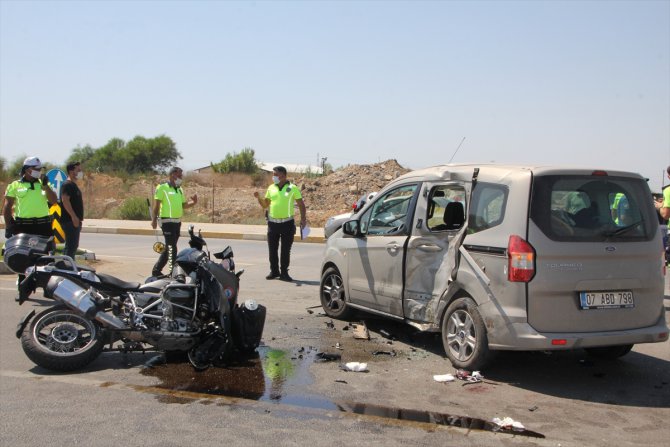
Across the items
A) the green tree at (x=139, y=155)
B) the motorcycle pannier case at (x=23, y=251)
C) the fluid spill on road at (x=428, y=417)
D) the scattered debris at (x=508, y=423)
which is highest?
the green tree at (x=139, y=155)

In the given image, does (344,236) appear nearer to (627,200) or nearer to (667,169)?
(627,200)

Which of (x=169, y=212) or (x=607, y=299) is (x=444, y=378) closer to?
(x=607, y=299)

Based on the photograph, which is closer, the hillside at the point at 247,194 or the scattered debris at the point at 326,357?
the scattered debris at the point at 326,357

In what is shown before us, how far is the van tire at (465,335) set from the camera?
5.84m

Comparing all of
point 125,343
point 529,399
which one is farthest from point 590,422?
point 125,343

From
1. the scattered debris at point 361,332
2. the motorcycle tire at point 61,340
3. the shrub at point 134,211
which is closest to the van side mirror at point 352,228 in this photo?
the scattered debris at point 361,332

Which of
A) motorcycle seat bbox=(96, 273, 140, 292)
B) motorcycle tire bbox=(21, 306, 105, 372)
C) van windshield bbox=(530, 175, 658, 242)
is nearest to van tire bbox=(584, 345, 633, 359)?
van windshield bbox=(530, 175, 658, 242)

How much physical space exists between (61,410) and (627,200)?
4946 millimetres

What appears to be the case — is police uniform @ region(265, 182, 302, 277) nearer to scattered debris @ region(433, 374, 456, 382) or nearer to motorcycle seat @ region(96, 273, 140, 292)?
motorcycle seat @ region(96, 273, 140, 292)

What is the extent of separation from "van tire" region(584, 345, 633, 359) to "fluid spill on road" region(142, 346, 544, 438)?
2221 mm

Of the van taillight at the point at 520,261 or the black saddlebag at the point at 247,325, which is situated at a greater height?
the van taillight at the point at 520,261

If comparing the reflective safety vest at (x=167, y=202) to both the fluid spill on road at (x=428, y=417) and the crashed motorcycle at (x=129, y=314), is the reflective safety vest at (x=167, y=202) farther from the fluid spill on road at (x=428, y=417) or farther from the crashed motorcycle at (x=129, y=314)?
the fluid spill on road at (x=428, y=417)

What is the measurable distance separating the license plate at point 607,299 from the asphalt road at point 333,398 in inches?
28.1

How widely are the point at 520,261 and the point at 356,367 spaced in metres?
1.81
